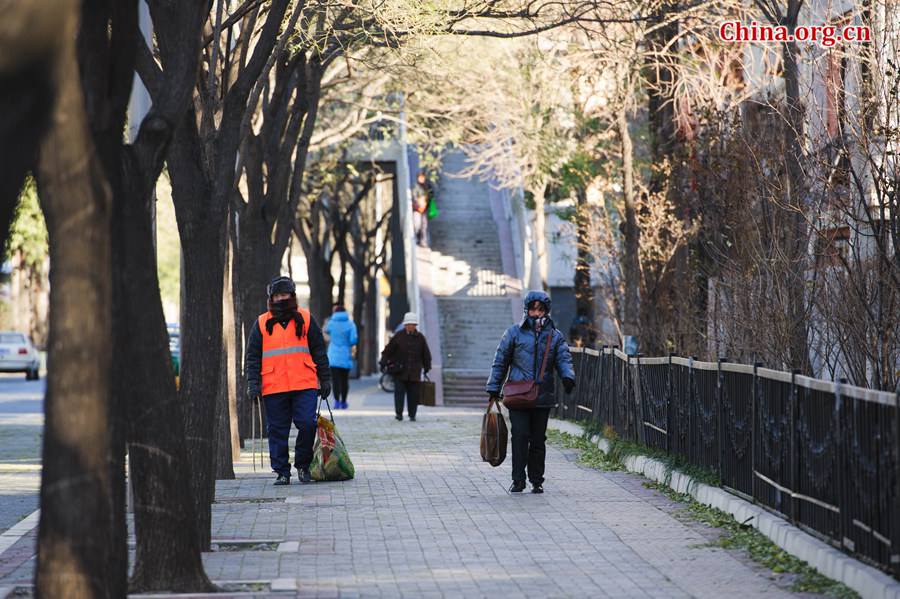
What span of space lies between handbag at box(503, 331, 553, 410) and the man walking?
5.82 feet

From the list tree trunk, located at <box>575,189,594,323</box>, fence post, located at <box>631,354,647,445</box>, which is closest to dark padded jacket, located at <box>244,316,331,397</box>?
fence post, located at <box>631,354,647,445</box>

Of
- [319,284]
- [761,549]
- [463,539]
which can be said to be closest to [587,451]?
[463,539]

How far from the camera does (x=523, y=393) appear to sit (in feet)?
46.1

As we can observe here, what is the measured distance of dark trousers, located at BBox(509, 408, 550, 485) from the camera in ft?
46.1

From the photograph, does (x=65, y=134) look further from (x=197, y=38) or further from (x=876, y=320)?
(x=876, y=320)

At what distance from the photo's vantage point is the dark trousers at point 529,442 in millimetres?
14039

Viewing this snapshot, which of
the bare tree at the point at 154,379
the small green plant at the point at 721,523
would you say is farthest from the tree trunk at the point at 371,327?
the bare tree at the point at 154,379

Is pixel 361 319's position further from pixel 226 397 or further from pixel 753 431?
pixel 753 431

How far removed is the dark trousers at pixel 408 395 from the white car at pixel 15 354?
2520cm

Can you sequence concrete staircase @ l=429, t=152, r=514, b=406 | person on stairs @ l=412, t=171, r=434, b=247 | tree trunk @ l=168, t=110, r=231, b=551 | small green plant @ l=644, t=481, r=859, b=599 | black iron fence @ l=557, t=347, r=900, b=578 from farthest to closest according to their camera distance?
person on stairs @ l=412, t=171, r=434, b=247 → concrete staircase @ l=429, t=152, r=514, b=406 → tree trunk @ l=168, t=110, r=231, b=551 → small green plant @ l=644, t=481, r=859, b=599 → black iron fence @ l=557, t=347, r=900, b=578

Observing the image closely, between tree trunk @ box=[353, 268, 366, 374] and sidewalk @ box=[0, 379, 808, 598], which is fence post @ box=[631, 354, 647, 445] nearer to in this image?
sidewalk @ box=[0, 379, 808, 598]

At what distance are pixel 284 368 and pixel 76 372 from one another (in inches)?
319

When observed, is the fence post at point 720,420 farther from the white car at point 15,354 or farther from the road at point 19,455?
the white car at point 15,354

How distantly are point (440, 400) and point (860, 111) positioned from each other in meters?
22.8
